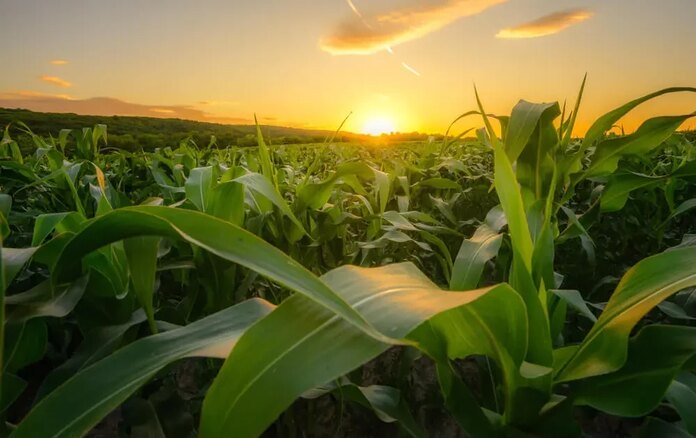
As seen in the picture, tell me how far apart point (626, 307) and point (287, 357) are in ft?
1.72

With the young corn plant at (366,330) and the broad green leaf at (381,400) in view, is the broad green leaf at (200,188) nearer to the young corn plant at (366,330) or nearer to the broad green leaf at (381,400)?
the young corn plant at (366,330)

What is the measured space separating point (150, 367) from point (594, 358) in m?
0.59

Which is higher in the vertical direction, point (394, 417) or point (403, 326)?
point (403, 326)

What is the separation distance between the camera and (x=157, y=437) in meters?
0.81

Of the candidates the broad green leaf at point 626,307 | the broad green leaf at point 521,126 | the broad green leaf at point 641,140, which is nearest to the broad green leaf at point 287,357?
the broad green leaf at point 626,307

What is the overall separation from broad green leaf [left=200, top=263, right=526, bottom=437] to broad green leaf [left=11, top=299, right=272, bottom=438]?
0.06m

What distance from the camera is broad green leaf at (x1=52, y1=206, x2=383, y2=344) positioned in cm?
45

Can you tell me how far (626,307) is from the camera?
0.74 meters

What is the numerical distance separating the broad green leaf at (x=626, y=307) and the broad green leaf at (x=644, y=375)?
0.15 ft

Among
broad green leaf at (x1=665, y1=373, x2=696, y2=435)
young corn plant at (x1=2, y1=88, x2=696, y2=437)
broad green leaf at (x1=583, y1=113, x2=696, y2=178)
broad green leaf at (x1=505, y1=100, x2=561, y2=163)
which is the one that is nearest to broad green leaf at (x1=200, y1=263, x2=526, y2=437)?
young corn plant at (x1=2, y1=88, x2=696, y2=437)

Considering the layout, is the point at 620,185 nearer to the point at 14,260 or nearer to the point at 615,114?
the point at 615,114

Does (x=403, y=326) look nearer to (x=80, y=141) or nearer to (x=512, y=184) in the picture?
(x=512, y=184)

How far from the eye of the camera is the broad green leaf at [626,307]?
0.69 m

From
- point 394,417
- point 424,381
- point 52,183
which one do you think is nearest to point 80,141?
point 52,183
